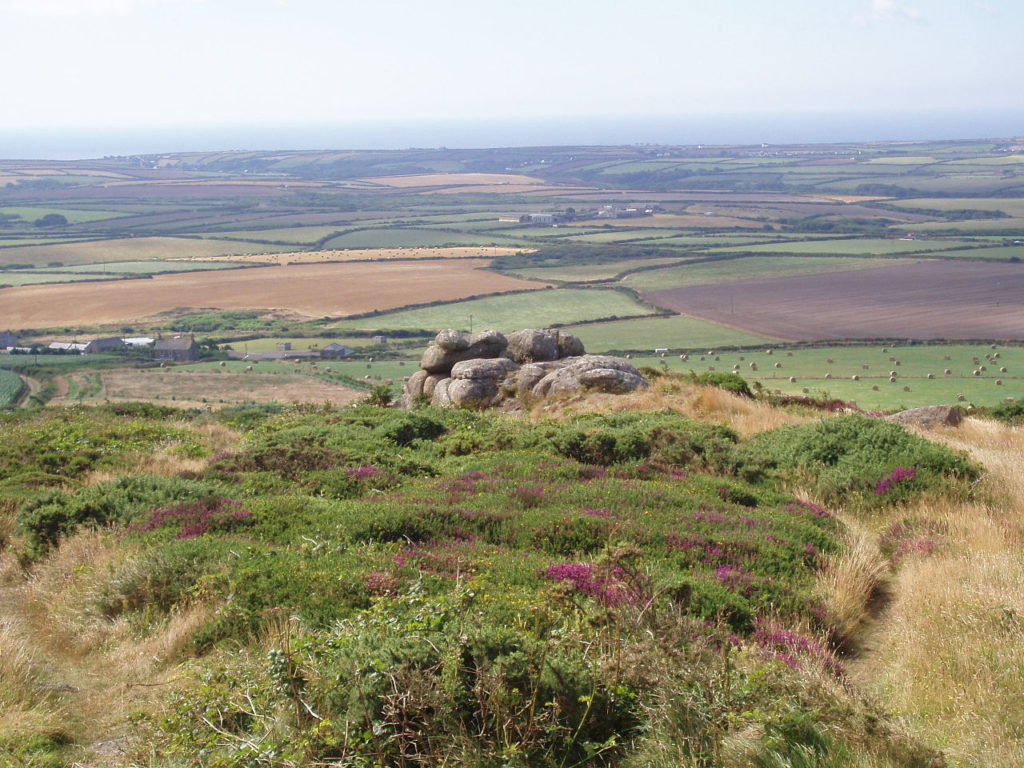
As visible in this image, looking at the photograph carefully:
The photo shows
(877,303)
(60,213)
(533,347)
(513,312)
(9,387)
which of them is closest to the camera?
(533,347)

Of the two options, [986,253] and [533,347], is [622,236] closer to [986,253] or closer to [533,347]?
[986,253]

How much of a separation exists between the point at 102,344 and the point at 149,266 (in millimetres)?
45575

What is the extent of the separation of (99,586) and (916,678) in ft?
25.1

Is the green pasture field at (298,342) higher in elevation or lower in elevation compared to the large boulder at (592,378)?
lower

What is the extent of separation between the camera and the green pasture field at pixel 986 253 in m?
100

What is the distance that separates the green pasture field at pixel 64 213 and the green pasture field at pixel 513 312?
105 m

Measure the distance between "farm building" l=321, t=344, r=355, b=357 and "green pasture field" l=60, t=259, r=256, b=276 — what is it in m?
48.1

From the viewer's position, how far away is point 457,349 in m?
27.8

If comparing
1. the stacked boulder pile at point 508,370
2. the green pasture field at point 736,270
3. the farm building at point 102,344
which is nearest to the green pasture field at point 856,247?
the green pasture field at point 736,270

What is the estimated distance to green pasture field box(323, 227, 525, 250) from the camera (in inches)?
5098

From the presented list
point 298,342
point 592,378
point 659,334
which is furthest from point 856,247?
point 592,378

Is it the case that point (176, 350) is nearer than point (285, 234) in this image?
Yes

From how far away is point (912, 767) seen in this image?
5.32m

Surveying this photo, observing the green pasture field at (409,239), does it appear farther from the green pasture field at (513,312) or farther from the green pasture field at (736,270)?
the green pasture field at (513,312)
